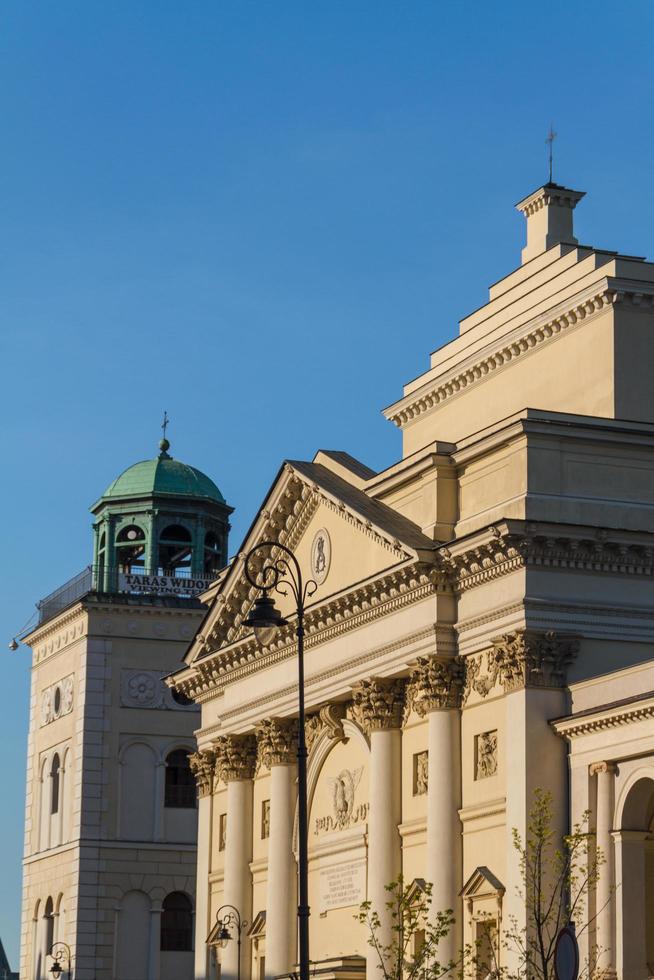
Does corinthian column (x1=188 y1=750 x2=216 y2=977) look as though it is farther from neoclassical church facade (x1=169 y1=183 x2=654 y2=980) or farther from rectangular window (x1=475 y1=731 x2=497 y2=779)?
rectangular window (x1=475 y1=731 x2=497 y2=779)

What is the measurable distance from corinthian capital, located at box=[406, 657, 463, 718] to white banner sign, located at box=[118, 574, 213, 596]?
30.6 meters

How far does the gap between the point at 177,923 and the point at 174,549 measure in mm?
13425

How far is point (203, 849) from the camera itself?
209 ft

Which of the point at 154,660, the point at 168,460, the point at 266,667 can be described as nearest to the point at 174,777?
the point at 154,660

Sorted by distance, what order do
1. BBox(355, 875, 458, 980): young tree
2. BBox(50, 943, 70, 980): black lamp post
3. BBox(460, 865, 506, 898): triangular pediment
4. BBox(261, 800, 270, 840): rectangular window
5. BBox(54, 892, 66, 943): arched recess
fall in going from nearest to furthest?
BBox(355, 875, 458, 980): young tree, BBox(460, 865, 506, 898): triangular pediment, BBox(261, 800, 270, 840): rectangular window, BBox(50, 943, 70, 980): black lamp post, BBox(54, 892, 66, 943): arched recess

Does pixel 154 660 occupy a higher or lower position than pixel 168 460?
lower

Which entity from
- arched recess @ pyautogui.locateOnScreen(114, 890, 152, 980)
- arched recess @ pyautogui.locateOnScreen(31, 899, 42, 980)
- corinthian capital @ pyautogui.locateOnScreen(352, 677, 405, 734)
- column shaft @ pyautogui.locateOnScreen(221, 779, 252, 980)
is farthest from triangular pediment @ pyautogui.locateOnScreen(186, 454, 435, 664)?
arched recess @ pyautogui.locateOnScreen(31, 899, 42, 980)

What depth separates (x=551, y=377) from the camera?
52.3 meters

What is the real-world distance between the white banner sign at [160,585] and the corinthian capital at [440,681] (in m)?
30.6

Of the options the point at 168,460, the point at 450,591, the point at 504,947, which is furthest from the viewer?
the point at 168,460

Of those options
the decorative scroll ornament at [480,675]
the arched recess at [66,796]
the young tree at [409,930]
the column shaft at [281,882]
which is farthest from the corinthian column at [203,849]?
the decorative scroll ornament at [480,675]

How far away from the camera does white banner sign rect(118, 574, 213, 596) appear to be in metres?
78.6

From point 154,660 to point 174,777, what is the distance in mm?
4147

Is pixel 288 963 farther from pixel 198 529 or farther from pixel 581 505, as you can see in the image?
pixel 198 529
